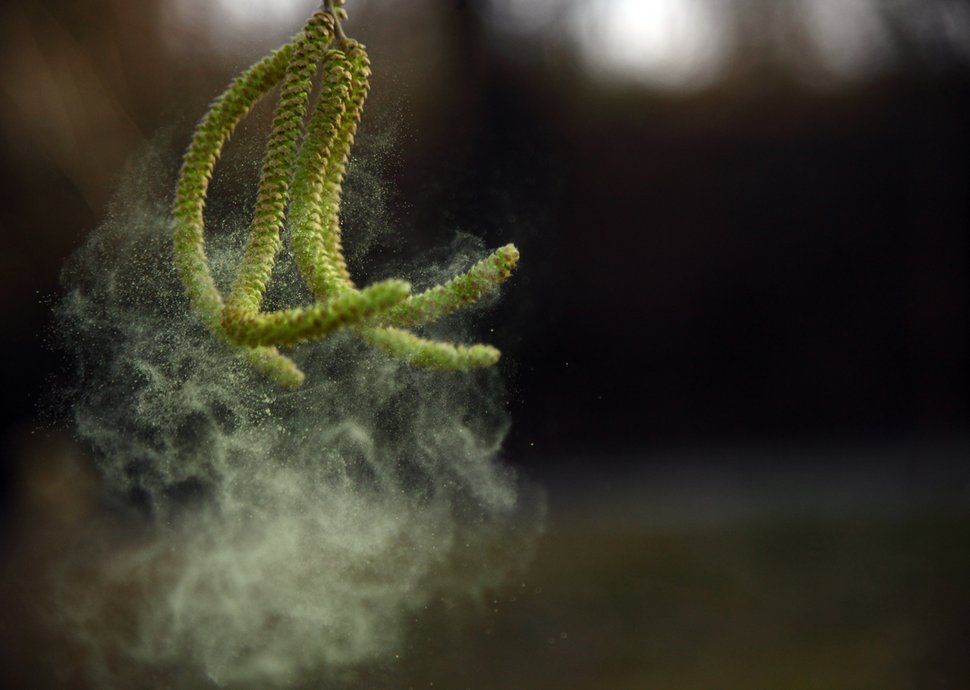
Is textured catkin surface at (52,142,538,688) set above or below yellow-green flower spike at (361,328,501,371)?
above

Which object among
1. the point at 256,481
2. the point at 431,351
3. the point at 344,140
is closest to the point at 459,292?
the point at 431,351

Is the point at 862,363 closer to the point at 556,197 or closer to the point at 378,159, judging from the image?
the point at 556,197

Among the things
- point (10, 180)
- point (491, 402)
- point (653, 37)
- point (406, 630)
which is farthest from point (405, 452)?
point (653, 37)

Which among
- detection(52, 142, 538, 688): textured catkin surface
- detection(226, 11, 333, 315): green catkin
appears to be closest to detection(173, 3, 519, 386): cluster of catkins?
detection(226, 11, 333, 315): green catkin

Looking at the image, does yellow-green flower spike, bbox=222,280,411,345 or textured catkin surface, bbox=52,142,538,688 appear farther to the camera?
textured catkin surface, bbox=52,142,538,688

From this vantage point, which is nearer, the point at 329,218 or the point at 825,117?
the point at 329,218

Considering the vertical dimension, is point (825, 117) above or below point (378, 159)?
above

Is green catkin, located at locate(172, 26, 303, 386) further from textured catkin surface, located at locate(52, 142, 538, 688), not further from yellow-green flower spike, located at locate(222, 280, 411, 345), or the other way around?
textured catkin surface, located at locate(52, 142, 538, 688)

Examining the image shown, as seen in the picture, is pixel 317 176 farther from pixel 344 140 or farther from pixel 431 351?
pixel 431 351
